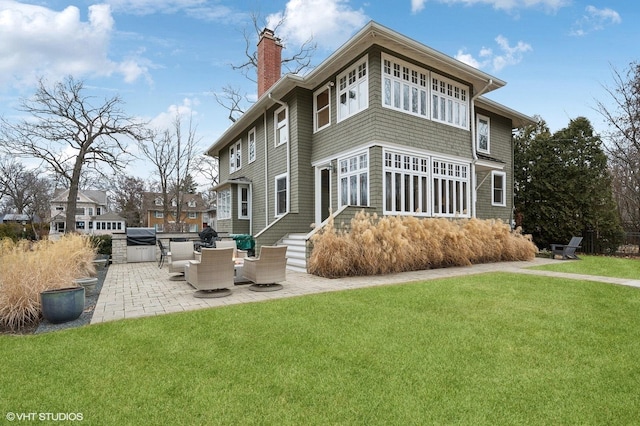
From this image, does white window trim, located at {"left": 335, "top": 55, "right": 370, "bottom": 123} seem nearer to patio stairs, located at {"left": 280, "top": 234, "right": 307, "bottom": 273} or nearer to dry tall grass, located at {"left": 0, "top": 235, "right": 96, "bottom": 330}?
patio stairs, located at {"left": 280, "top": 234, "right": 307, "bottom": 273}

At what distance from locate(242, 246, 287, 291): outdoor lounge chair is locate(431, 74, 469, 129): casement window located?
8.02 m

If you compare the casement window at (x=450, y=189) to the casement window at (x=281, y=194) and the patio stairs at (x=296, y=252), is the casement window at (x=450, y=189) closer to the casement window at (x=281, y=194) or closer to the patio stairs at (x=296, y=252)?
the patio stairs at (x=296, y=252)

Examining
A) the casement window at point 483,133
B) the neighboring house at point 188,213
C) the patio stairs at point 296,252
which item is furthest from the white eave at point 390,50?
the neighboring house at point 188,213

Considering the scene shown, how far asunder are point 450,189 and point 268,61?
10.5 m

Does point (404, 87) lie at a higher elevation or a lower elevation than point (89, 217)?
higher

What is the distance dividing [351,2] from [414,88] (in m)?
5.65

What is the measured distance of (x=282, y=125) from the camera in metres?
13.8

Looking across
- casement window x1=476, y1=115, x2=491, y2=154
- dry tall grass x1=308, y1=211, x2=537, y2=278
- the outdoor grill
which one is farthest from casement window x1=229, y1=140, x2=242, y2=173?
casement window x1=476, y1=115, x2=491, y2=154

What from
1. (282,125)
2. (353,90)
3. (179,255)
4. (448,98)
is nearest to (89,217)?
(282,125)

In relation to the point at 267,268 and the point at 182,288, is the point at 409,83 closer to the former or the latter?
the point at 267,268

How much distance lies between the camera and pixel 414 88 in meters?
11.0

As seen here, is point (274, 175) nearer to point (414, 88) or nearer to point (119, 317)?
point (414, 88)

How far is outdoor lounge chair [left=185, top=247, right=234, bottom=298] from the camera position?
593cm

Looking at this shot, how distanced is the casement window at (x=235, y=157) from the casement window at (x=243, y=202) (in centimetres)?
185
